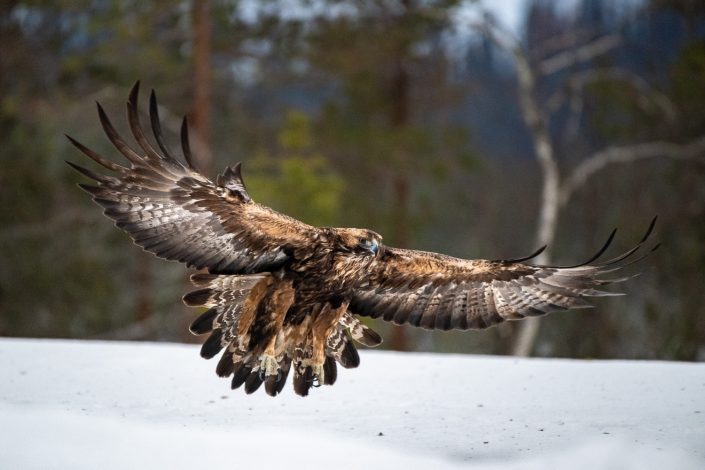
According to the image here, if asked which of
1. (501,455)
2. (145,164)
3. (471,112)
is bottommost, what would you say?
(501,455)

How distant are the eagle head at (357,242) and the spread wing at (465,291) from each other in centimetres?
35

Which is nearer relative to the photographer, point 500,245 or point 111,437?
point 111,437

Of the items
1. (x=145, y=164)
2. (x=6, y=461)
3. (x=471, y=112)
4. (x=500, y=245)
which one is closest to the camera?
(x=6, y=461)

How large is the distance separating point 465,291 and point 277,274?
125 cm

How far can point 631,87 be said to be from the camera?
16.5m

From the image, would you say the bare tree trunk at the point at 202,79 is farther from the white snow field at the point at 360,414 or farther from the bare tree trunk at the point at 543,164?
the white snow field at the point at 360,414

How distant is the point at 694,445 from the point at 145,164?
3331 millimetres

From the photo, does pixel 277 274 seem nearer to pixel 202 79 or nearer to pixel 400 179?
pixel 202 79

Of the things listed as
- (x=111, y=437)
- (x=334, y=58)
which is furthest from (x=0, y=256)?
(x=111, y=437)

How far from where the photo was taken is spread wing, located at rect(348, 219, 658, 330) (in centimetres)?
546

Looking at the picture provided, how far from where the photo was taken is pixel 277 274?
514cm

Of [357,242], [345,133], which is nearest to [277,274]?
[357,242]

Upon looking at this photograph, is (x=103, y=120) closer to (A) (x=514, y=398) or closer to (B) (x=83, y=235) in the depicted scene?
(A) (x=514, y=398)

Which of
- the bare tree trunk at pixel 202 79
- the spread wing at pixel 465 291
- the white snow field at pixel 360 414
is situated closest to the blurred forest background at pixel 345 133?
the bare tree trunk at pixel 202 79
